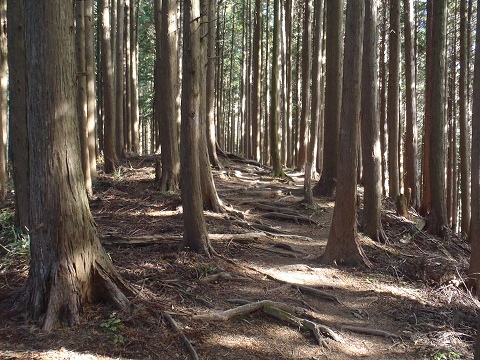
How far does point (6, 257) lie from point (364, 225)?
691 cm

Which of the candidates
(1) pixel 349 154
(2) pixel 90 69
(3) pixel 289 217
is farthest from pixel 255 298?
(2) pixel 90 69

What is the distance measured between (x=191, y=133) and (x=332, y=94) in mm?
6900

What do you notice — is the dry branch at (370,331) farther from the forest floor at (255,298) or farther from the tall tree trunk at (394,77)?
the tall tree trunk at (394,77)

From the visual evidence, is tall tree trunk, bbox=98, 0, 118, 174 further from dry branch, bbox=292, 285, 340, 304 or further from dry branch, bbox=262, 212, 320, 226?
dry branch, bbox=292, 285, 340, 304

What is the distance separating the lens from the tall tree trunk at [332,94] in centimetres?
1269

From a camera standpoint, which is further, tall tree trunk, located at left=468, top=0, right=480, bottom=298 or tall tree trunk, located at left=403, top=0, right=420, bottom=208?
tall tree trunk, located at left=403, top=0, right=420, bottom=208

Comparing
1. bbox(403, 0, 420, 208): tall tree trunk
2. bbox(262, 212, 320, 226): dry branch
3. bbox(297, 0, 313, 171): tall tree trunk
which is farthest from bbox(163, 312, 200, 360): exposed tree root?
bbox(297, 0, 313, 171): tall tree trunk

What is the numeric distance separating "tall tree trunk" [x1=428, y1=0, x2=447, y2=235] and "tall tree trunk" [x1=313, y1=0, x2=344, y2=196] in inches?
103

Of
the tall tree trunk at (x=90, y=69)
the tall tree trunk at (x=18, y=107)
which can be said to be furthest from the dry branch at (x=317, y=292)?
the tall tree trunk at (x=90, y=69)

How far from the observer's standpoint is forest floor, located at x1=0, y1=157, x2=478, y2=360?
15.3ft

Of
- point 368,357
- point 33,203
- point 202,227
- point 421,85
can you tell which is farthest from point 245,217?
point 421,85

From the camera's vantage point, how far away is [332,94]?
12766mm

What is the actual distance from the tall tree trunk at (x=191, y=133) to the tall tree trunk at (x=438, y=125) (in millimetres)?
6518

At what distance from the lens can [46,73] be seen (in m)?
4.60
